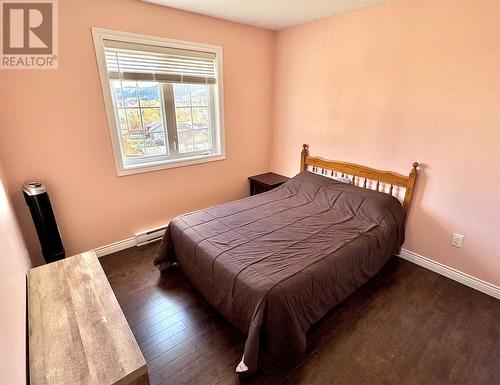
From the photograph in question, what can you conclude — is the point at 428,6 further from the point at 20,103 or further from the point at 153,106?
the point at 20,103

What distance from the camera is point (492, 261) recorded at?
2.08 m

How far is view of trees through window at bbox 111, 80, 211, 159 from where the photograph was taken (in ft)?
8.32

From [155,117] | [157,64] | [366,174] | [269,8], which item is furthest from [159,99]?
[366,174]

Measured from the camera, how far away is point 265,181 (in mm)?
3545

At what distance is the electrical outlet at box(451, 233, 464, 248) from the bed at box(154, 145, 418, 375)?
39 centimetres

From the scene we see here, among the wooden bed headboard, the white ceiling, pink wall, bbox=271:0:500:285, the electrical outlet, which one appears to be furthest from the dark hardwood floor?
the white ceiling

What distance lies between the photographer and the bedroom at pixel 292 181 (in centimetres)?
164

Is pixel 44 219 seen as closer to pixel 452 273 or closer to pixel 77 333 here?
pixel 77 333

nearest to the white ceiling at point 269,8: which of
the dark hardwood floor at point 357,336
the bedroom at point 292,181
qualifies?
the bedroom at point 292,181

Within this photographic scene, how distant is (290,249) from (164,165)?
176 centimetres

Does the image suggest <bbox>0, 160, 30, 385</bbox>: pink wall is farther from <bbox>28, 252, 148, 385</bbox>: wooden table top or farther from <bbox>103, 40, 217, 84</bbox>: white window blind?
<bbox>103, 40, 217, 84</bbox>: white window blind

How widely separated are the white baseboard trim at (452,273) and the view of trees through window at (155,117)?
8.66 feet

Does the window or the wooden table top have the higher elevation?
the window

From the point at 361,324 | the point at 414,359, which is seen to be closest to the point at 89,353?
the point at 361,324
